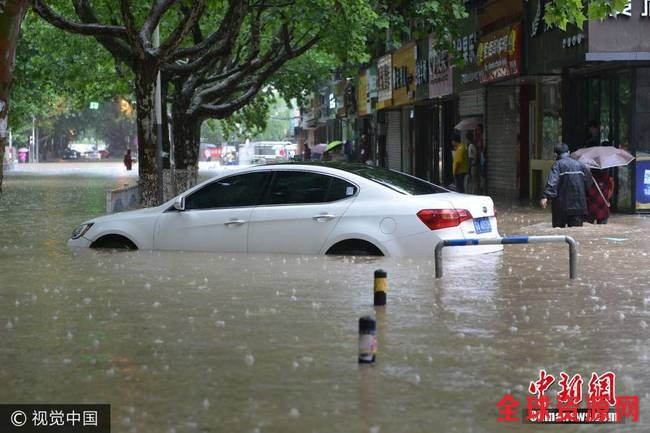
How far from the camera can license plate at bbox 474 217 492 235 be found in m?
14.8

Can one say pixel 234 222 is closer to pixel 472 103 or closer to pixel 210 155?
pixel 472 103

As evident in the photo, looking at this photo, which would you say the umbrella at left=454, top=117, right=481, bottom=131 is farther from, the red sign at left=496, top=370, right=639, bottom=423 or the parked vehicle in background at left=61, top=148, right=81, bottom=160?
the parked vehicle in background at left=61, top=148, right=81, bottom=160

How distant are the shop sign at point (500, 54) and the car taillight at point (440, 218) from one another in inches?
643

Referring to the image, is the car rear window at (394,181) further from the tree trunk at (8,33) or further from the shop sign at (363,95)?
the shop sign at (363,95)

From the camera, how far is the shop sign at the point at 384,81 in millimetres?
50088

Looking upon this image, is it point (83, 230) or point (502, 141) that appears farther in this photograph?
point (502, 141)

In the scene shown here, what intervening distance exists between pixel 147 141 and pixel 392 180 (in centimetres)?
1274

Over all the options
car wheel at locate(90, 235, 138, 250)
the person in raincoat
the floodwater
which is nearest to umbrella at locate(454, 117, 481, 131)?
the person in raincoat

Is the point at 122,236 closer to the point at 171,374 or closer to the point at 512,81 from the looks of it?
the point at 171,374

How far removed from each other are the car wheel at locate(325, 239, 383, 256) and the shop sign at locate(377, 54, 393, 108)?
34812 millimetres

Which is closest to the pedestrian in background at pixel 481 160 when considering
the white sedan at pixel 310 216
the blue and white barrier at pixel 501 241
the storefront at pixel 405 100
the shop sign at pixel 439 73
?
the shop sign at pixel 439 73

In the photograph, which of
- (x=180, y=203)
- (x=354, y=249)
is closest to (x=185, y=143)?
(x=180, y=203)

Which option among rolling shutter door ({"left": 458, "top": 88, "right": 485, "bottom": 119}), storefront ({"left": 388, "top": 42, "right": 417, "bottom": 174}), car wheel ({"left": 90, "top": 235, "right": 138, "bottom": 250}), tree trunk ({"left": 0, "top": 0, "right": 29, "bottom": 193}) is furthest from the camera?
storefront ({"left": 388, "top": 42, "right": 417, "bottom": 174})

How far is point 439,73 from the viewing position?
40594mm
